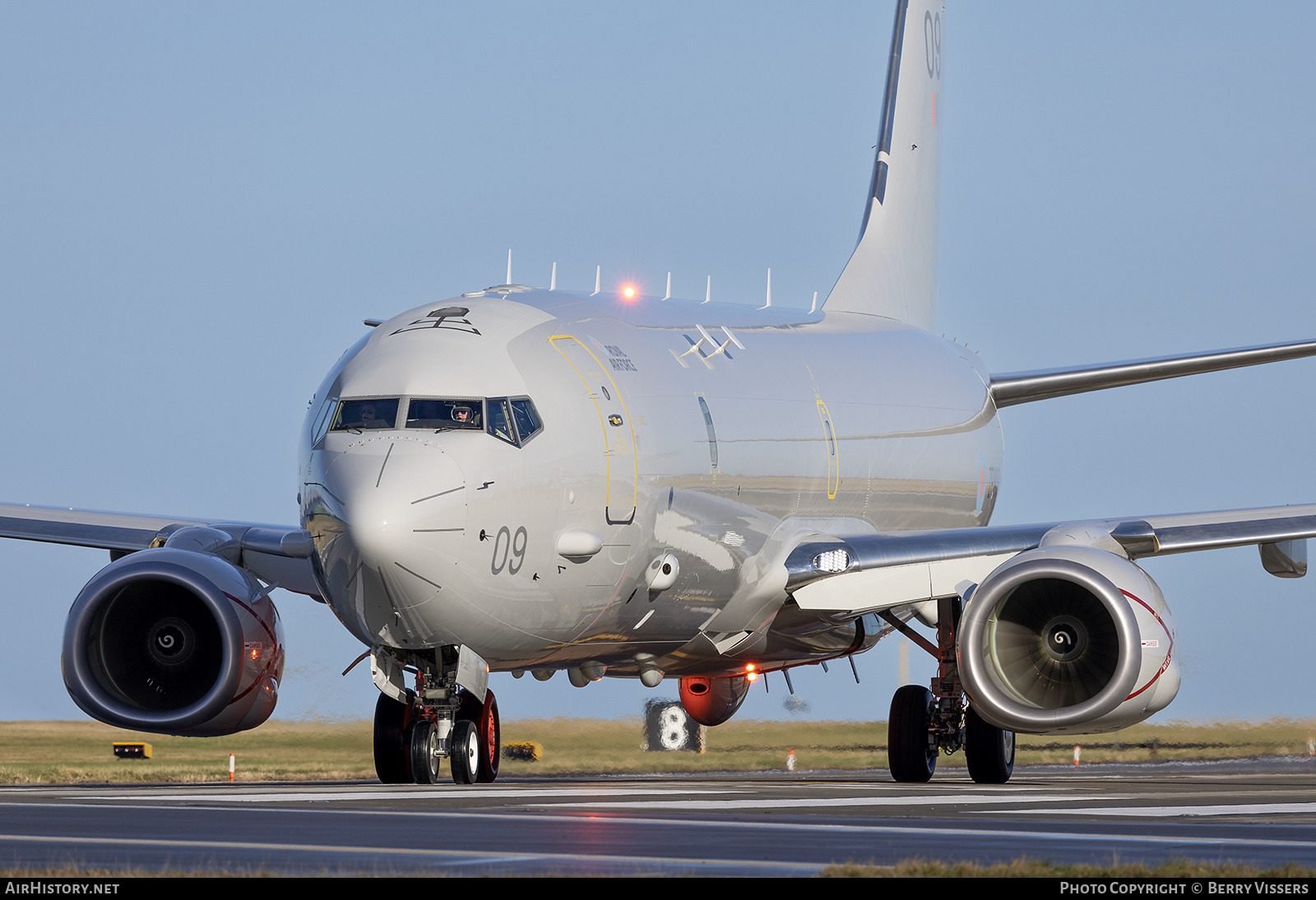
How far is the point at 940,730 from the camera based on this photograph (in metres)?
20.9

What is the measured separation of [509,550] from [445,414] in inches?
43.6

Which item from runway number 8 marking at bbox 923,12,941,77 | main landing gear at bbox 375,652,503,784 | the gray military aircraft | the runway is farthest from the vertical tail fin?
the runway

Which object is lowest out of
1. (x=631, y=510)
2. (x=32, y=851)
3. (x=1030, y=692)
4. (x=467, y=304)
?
(x=32, y=851)

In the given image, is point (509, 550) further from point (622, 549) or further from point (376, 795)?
point (376, 795)

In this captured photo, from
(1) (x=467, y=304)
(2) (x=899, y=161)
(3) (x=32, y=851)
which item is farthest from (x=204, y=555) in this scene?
(2) (x=899, y=161)

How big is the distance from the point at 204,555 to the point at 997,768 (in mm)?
8139

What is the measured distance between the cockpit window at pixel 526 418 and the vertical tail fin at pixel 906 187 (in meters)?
11.5

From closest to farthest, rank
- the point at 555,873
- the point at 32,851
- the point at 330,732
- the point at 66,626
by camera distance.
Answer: the point at 555,873
the point at 32,851
the point at 66,626
the point at 330,732

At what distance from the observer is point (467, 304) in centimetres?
1641

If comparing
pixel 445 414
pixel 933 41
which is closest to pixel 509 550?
pixel 445 414

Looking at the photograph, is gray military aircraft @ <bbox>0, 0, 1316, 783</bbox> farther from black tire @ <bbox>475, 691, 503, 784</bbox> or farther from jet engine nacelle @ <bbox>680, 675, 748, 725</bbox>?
jet engine nacelle @ <bbox>680, 675, 748, 725</bbox>

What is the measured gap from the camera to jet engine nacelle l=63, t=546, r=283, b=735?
1752 cm
